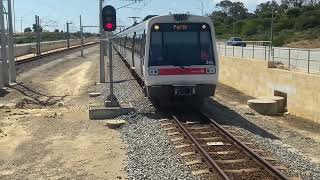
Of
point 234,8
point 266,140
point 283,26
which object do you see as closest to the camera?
point 266,140

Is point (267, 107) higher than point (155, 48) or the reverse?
the reverse

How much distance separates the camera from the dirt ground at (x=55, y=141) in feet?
33.9

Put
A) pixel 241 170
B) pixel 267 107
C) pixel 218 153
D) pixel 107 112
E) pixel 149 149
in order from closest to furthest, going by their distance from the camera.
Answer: pixel 241 170 → pixel 218 153 → pixel 149 149 → pixel 107 112 → pixel 267 107

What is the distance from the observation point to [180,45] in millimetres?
16078

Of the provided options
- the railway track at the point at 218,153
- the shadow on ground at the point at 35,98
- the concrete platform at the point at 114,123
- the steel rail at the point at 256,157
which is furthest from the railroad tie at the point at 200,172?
the shadow on ground at the point at 35,98

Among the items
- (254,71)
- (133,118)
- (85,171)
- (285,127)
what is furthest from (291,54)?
(85,171)

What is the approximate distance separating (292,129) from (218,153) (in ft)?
18.8

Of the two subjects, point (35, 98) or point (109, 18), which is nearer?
point (109, 18)

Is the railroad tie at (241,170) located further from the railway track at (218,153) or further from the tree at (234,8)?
the tree at (234,8)

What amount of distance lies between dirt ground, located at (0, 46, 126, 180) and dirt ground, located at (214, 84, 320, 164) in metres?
4.30

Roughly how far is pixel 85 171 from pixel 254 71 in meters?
16.0

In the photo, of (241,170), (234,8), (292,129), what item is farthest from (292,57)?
(234,8)

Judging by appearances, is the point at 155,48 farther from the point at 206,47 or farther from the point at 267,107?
the point at 267,107

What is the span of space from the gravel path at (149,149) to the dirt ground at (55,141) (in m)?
0.27
